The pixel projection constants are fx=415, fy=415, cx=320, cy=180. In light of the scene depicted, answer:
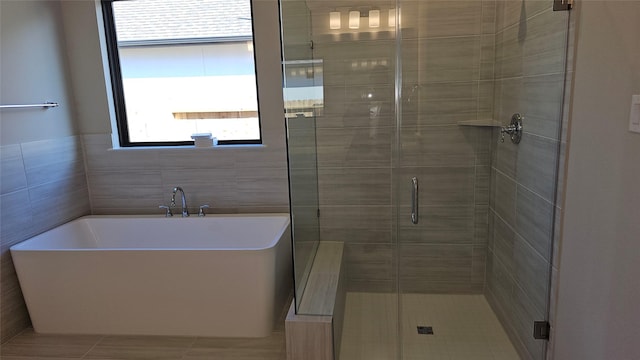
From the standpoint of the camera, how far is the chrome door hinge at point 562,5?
176 cm

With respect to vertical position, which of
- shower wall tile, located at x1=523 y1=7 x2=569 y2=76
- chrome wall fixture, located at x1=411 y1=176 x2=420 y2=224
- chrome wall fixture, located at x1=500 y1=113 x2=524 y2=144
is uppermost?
shower wall tile, located at x1=523 y1=7 x2=569 y2=76

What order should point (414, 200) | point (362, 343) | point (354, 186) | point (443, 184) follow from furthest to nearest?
point (354, 186)
point (443, 184)
point (414, 200)
point (362, 343)

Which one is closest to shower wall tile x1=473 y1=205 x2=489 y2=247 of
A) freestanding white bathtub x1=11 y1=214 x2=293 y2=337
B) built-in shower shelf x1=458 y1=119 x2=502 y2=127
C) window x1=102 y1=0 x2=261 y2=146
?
built-in shower shelf x1=458 y1=119 x2=502 y2=127

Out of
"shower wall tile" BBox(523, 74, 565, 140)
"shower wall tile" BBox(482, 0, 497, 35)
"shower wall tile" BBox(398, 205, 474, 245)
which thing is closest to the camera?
"shower wall tile" BBox(523, 74, 565, 140)

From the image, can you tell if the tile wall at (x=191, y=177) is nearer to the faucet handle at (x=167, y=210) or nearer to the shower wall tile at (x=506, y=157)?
the faucet handle at (x=167, y=210)

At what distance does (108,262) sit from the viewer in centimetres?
Answer: 251

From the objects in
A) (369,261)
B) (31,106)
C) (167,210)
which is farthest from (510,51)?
(31,106)

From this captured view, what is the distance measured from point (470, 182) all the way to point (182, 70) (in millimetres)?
2333

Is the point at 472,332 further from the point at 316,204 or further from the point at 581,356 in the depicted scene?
the point at 316,204

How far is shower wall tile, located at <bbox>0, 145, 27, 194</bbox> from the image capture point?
101 inches

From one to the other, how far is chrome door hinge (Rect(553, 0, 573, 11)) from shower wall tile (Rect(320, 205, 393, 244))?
1547 millimetres

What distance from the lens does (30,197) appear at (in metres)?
2.78

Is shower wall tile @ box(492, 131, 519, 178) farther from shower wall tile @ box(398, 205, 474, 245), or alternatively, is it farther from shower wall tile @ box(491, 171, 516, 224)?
shower wall tile @ box(398, 205, 474, 245)

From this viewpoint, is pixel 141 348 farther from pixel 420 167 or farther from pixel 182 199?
pixel 420 167
